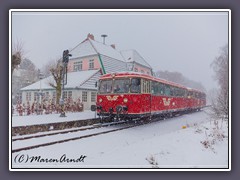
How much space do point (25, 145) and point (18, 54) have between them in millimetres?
2685

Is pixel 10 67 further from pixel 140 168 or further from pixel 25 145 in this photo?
pixel 140 168

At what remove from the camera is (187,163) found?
22.1 feet

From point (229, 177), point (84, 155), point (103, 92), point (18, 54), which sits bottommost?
point (229, 177)

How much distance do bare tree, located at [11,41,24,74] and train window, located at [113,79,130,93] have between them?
16.4 feet

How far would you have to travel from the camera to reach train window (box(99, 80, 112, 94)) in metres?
11.9

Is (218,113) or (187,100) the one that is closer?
(218,113)

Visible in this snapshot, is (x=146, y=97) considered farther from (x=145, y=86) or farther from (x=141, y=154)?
(x=141, y=154)

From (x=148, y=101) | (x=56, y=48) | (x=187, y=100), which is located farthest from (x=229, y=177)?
(x=187, y=100)

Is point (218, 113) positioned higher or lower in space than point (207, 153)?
higher

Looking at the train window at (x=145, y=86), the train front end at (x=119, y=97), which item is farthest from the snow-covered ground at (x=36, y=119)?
the train window at (x=145, y=86)

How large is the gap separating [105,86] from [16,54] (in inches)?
211

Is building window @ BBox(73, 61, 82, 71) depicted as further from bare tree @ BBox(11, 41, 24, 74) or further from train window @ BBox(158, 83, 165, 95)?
bare tree @ BBox(11, 41, 24, 74)

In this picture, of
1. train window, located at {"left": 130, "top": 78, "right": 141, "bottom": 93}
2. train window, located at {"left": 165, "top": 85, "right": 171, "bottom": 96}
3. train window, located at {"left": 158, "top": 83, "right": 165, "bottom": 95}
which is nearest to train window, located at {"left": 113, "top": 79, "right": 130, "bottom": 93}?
train window, located at {"left": 130, "top": 78, "right": 141, "bottom": 93}

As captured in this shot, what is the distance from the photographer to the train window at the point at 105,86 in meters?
11.9
